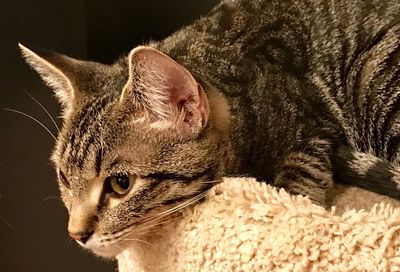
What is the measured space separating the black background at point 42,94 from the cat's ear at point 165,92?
0.67 meters

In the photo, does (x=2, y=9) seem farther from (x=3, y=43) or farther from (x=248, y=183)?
(x=248, y=183)

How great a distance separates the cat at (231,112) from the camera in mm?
1070

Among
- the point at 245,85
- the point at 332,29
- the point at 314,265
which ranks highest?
the point at 332,29

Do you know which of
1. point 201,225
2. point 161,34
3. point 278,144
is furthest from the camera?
point 161,34

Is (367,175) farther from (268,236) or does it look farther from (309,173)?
(268,236)

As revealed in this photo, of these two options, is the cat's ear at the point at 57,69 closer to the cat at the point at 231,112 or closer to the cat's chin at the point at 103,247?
the cat at the point at 231,112

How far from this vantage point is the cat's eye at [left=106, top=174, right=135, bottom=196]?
1.07 m

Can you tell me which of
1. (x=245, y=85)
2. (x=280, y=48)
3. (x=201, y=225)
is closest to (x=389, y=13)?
(x=280, y=48)

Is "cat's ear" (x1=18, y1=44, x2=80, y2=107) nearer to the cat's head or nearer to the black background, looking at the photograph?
the cat's head

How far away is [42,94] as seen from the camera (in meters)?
1.80

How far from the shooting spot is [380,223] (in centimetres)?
94

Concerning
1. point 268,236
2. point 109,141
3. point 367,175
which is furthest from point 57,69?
point 367,175

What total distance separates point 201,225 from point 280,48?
1.53ft

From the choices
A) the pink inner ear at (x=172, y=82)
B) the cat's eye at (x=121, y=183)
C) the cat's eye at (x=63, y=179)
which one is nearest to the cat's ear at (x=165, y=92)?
the pink inner ear at (x=172, y=82)
